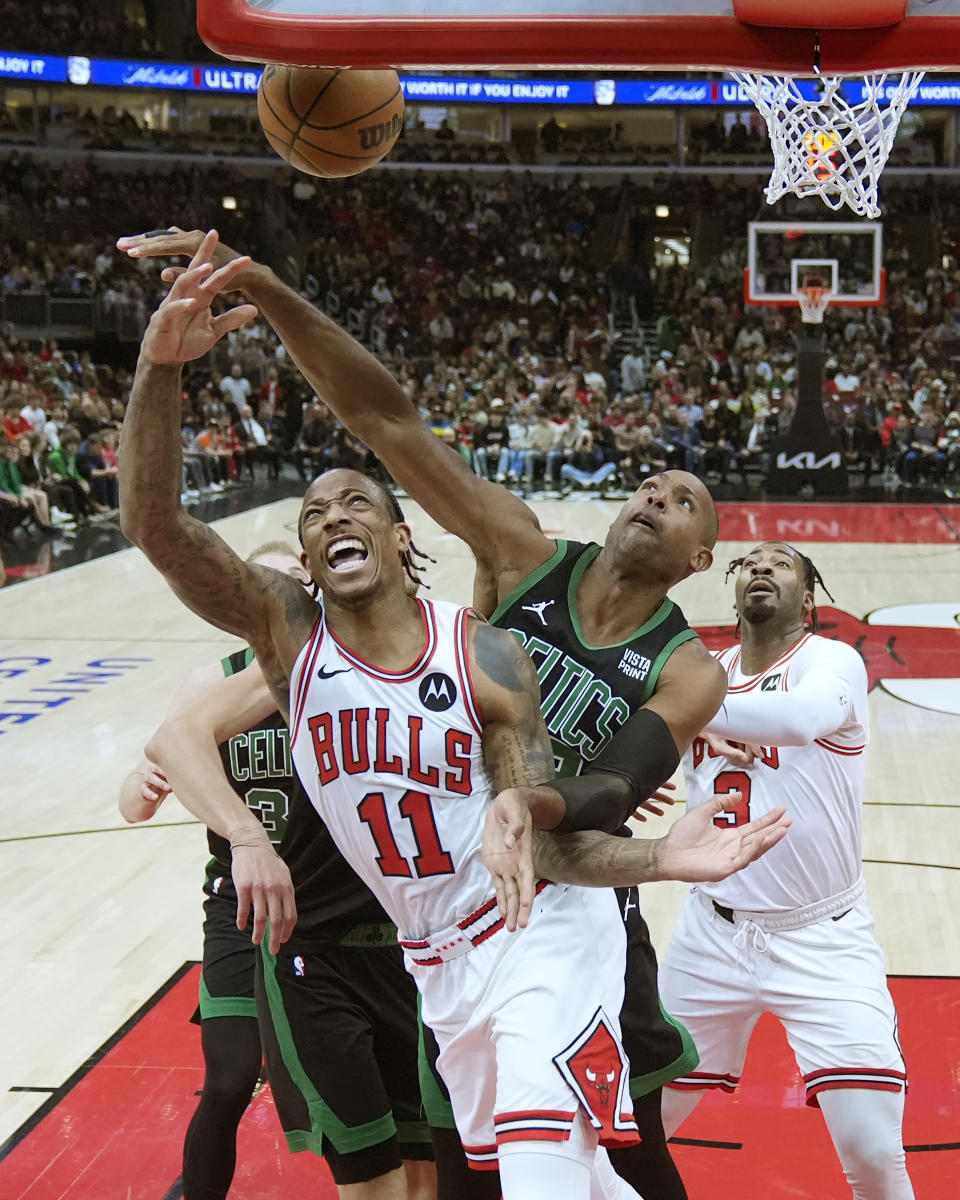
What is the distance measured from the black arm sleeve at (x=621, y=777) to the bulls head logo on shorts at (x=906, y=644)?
6.30 metres

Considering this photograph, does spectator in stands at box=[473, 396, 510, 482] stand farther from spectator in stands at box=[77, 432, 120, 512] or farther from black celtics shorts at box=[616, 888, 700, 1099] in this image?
black celtics shorts at box=[616, 888, 700, 1099]

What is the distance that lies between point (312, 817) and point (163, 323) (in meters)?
1.30

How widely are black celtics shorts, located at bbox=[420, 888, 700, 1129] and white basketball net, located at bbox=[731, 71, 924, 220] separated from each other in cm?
358

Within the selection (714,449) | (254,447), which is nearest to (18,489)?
(254,447)

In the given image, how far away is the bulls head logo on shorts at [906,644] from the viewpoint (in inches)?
381

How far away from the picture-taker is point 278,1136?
14.1ft

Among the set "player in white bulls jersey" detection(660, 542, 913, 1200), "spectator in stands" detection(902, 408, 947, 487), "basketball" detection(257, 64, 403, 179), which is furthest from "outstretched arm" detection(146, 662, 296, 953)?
"spectator in stands" detection(902, 408, 947, 487)

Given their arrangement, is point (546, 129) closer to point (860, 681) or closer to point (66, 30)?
point (66, 30)

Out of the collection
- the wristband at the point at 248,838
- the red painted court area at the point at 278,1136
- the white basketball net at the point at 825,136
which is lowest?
the red painted court area at the point at 278,1136

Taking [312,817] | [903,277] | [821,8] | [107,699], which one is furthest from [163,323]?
[903,277]

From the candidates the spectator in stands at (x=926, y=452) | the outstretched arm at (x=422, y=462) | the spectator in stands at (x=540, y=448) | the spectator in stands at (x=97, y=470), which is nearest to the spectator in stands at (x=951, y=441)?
the spectator in stands at (x=926, y=452)

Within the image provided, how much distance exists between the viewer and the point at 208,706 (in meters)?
3.52

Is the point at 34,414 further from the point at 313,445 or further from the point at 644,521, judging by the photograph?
the point at 644,521

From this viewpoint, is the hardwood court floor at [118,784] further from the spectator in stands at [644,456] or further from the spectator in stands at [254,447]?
the spectator in stands at [254,447]
